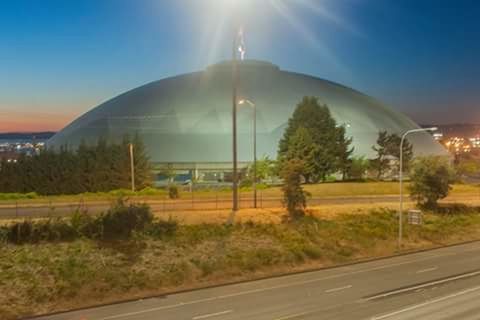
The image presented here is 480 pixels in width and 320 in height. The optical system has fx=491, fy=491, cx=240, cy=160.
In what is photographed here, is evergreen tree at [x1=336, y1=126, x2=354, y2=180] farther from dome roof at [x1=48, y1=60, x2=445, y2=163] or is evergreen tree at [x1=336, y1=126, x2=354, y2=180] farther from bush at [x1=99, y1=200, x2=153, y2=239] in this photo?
bush at [x1=99, y1=200, x2=153, y2=239]

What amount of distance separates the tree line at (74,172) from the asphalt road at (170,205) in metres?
13.1

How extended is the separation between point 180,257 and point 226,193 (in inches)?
992

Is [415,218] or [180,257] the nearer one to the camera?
[180,257]

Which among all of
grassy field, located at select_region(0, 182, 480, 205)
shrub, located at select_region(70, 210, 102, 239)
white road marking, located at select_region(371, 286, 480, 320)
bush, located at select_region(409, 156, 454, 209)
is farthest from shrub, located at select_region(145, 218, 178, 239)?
bush, located at select_region(409, 156, 454, 209)

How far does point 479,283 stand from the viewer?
24.4 m

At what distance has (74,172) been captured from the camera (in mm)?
55656

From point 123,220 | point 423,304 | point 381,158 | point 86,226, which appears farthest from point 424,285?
point 381,158

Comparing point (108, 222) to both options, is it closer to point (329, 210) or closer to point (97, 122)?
point (329, 210)

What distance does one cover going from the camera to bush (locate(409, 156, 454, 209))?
46.7 m

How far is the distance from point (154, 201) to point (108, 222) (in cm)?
1472

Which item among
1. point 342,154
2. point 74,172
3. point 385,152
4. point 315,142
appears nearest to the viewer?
point 74,172

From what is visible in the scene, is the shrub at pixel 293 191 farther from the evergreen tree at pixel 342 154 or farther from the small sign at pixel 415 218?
the evergreen tree at pixel 342 154

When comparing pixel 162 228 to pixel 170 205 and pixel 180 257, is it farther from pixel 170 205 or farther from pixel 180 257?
pixel 170 205

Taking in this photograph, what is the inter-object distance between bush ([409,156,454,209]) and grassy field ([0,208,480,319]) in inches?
289
